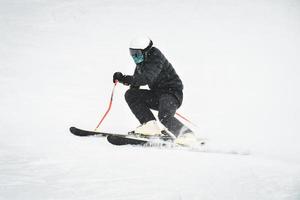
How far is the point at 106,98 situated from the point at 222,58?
5.11m

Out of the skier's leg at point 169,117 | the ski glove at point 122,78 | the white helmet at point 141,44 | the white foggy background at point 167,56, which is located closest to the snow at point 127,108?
the white foggy background at point 167,56

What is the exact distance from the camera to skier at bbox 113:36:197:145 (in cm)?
512

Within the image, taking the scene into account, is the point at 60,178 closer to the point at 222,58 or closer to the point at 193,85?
the point at 193,85

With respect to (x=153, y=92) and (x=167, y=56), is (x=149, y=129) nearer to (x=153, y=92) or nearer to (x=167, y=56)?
(x=153, y=92)

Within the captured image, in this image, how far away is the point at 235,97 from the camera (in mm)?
9570

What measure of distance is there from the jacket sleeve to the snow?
0.82m

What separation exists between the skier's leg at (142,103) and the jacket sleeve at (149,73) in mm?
236

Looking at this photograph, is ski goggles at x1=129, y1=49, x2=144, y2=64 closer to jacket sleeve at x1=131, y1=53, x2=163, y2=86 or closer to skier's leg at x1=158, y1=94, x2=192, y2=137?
jacket sleeve at x1=131, y1=53, x2=163, y2=86

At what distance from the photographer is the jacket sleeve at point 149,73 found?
5.11 meters

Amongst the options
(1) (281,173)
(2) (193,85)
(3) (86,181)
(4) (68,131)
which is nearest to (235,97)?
(2) (193,85)

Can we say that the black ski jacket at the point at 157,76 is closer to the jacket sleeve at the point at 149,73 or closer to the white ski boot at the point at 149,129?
the jacket sleeve at the point at 149,73

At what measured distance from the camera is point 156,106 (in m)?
5.47

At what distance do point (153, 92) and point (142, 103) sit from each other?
0.70ft

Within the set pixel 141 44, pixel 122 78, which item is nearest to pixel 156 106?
pixel 122 78
